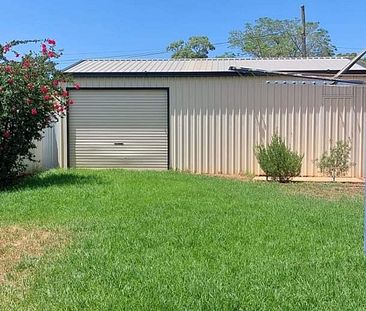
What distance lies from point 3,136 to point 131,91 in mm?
5331

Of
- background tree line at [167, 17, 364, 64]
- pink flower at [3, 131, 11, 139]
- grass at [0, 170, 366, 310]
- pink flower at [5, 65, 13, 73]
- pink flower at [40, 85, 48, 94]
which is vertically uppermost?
background tree line at [167, 17, 364, 64]

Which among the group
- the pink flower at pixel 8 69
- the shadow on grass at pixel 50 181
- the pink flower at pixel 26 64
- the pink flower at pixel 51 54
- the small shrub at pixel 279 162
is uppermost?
the pink flower at pixel 51 54

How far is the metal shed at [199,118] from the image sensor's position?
14.1 meters

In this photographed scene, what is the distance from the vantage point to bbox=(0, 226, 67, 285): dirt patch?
4715 mm

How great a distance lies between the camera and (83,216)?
23.3 feet

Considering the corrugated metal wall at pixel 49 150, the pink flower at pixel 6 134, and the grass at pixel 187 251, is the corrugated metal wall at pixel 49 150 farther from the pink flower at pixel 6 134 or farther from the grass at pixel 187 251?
the grass at pixel 187 251

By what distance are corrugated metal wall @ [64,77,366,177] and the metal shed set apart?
3 centimetres

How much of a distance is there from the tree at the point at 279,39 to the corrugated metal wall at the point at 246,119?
102 feet

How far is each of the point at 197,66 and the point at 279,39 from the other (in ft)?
110

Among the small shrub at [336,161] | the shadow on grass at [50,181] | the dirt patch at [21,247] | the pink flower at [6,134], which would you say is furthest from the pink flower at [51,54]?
the small shrub at [336,161]

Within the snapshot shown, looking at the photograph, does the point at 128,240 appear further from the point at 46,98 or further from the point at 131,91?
the point at 131,91

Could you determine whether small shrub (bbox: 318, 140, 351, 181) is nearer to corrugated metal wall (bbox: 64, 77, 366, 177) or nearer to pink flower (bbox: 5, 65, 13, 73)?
corrugated metal wall (bbox: 64, 77, 366, 177)

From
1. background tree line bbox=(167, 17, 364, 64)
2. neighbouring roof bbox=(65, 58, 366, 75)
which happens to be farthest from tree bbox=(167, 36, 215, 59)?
neighbouring roof bbox=(65, 58, 366, 75)

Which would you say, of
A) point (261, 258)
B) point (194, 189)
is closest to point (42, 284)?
point (261, 258)
